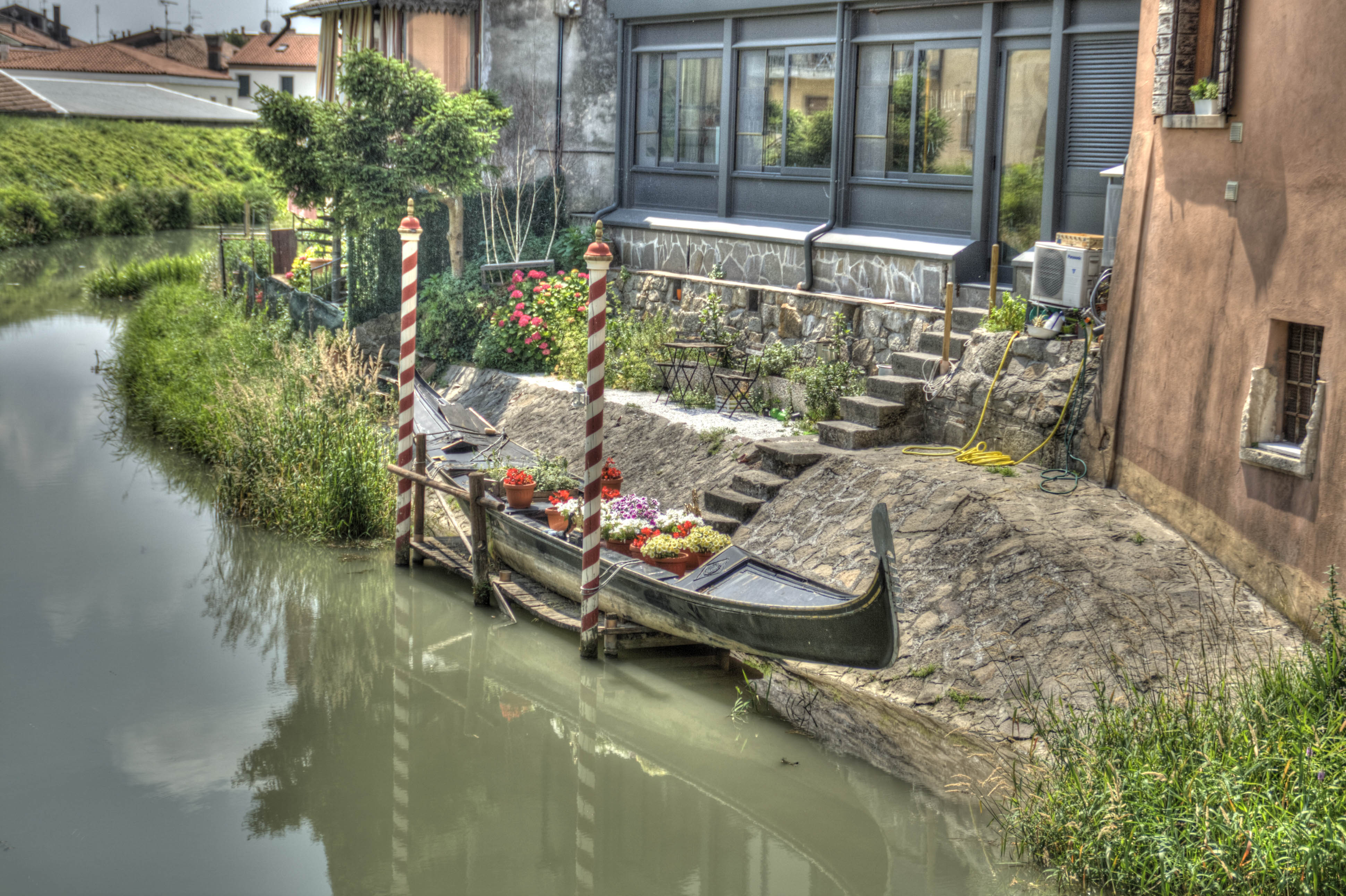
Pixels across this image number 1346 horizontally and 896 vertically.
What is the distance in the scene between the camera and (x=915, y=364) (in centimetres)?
1216

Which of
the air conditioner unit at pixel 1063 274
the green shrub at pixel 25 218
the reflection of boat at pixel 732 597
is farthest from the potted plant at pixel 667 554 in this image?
the green shrub at pixel 25 218

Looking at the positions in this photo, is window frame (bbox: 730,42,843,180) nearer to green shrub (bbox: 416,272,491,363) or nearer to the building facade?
the building facade

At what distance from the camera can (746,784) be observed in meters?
7.97

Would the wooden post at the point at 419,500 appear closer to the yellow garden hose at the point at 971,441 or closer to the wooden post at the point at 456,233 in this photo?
the yellow garden hose at the point at 971,441

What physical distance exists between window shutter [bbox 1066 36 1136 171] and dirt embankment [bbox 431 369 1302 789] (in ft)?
11.7

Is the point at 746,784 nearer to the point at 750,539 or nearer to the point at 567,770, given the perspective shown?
the point at 567,770

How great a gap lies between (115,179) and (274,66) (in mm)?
25508

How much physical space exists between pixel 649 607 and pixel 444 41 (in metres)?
11.8

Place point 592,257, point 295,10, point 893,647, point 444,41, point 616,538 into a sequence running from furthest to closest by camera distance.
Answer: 1. point 295,10
2. point 444,41
3. point 616,538
4. point 592,257
5. point 893,647

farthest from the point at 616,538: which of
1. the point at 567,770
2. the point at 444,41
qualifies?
the point at 444,41

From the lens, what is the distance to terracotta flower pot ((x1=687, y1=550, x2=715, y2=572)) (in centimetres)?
987

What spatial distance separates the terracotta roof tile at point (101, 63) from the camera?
62281 millimetres

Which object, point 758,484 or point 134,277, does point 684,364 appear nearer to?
point 758,484

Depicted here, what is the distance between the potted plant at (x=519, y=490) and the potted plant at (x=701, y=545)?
1.81 metres
